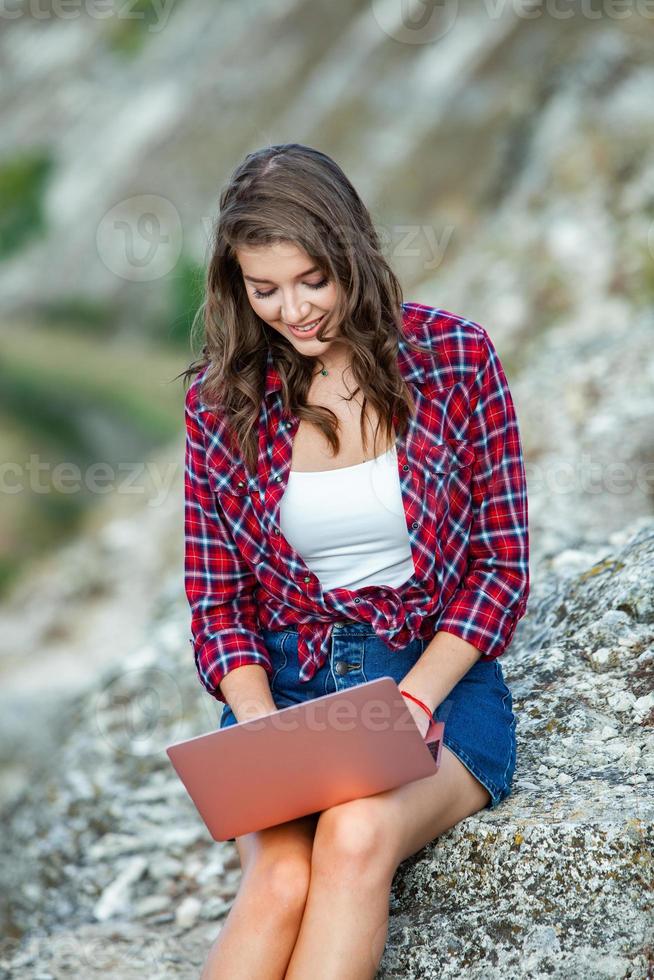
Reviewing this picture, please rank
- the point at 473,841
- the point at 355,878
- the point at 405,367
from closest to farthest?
the point at 355,878 < the point at 473,841 < the point at 405,367

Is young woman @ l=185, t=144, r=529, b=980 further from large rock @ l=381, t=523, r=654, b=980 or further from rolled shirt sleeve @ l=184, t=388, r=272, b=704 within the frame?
large rock @ l=381, t=523, r=654, b=980

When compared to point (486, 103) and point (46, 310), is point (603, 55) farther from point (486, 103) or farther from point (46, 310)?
point (46, 310)

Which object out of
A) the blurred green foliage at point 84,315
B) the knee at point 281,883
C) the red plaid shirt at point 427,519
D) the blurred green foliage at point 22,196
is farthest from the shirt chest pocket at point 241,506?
the blurred green foliage at point 22,196

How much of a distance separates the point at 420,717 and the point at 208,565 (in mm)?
720

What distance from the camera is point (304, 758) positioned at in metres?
2.39

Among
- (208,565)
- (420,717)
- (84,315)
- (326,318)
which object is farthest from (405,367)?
(84,315)

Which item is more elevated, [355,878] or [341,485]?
[341,485]

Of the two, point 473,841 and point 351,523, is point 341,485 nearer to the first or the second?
point 351,523

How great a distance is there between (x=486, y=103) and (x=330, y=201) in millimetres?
14789

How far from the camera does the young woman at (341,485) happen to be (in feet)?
8.85

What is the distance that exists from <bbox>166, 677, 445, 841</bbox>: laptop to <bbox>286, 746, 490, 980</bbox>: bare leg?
53 mm

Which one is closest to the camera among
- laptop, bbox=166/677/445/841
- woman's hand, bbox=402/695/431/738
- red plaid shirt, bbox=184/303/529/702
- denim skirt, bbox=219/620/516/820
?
laptop, bbox=166/677/445/841

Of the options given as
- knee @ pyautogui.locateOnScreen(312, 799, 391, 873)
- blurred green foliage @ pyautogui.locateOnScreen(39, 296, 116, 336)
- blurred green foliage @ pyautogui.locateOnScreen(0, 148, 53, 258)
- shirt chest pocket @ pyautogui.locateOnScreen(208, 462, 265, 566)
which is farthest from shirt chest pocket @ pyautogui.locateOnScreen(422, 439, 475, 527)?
→ blurred green foliage @ pyautogui.locateOnScreen(0, 148, 53, 258)

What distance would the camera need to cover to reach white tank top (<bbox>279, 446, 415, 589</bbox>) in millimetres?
2832
